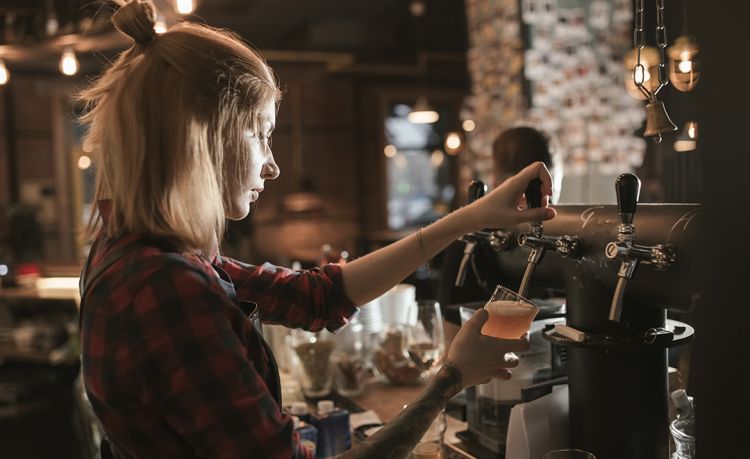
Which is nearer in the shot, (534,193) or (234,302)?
(234,302)

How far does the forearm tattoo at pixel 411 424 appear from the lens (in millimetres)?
1002

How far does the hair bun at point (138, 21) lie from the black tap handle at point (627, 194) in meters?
0.79

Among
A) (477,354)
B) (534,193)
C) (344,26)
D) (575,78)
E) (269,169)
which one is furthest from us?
(344,26)

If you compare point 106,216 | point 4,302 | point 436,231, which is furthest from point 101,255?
point 4,302

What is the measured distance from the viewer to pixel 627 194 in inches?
43.1

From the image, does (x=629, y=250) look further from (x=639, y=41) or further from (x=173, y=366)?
(x=173, y=366)

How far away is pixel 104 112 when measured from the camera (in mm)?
1072

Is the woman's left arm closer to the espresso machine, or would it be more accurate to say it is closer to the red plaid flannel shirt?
the espresso machine

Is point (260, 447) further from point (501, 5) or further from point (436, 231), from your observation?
point (501, 5)

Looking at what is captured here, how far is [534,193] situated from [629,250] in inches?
9.8

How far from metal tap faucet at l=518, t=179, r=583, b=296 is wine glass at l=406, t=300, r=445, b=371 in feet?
1.82

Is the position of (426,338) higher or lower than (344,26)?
lower

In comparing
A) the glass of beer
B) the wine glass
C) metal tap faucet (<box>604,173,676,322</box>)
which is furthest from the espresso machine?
the wine glass

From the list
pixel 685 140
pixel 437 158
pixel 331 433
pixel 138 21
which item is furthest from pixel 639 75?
pixel 437 158
